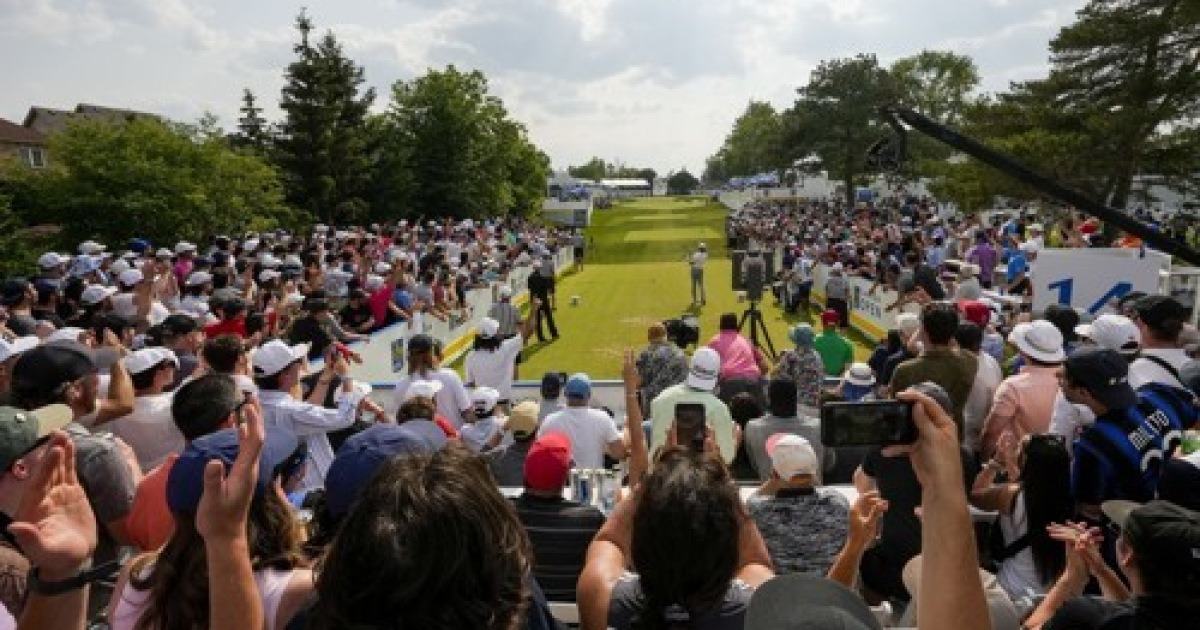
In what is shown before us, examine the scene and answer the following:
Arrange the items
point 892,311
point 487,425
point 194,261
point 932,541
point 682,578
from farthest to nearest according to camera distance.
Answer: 1. point 892,311
2. point 194,261
3. point 487,425
4. point 682,578
5. point 932,541

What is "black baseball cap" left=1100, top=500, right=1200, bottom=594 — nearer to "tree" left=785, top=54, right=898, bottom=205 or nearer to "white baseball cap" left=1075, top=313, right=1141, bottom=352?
"white baseball cap" left=1075, top=313, right=1141, bottom=352

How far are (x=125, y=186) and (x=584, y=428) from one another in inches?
1154

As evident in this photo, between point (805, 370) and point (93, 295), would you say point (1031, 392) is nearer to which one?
point (805, 370)

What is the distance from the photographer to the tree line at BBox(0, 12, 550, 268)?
29.1 meters

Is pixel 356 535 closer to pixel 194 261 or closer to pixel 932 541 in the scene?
pixel 932 541

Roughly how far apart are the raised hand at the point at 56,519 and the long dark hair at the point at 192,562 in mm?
183

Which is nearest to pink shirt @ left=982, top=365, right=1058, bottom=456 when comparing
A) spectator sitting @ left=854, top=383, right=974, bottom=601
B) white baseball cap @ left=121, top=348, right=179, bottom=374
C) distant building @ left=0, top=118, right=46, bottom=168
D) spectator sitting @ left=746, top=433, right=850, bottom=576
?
spectator sitting @ left=854, top=383, right=974, bottom=601

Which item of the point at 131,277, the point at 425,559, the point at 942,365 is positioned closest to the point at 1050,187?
the point at 942,365

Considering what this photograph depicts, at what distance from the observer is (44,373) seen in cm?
437

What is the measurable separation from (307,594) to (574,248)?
3481cm

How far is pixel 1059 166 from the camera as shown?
2922 cm

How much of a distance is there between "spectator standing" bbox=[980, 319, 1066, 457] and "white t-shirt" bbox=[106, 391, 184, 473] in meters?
5.41

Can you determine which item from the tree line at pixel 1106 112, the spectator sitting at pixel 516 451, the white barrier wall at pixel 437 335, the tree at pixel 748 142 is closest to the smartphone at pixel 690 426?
the spectator sitting at pixel 516 451

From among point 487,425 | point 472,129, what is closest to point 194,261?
point 487,425
